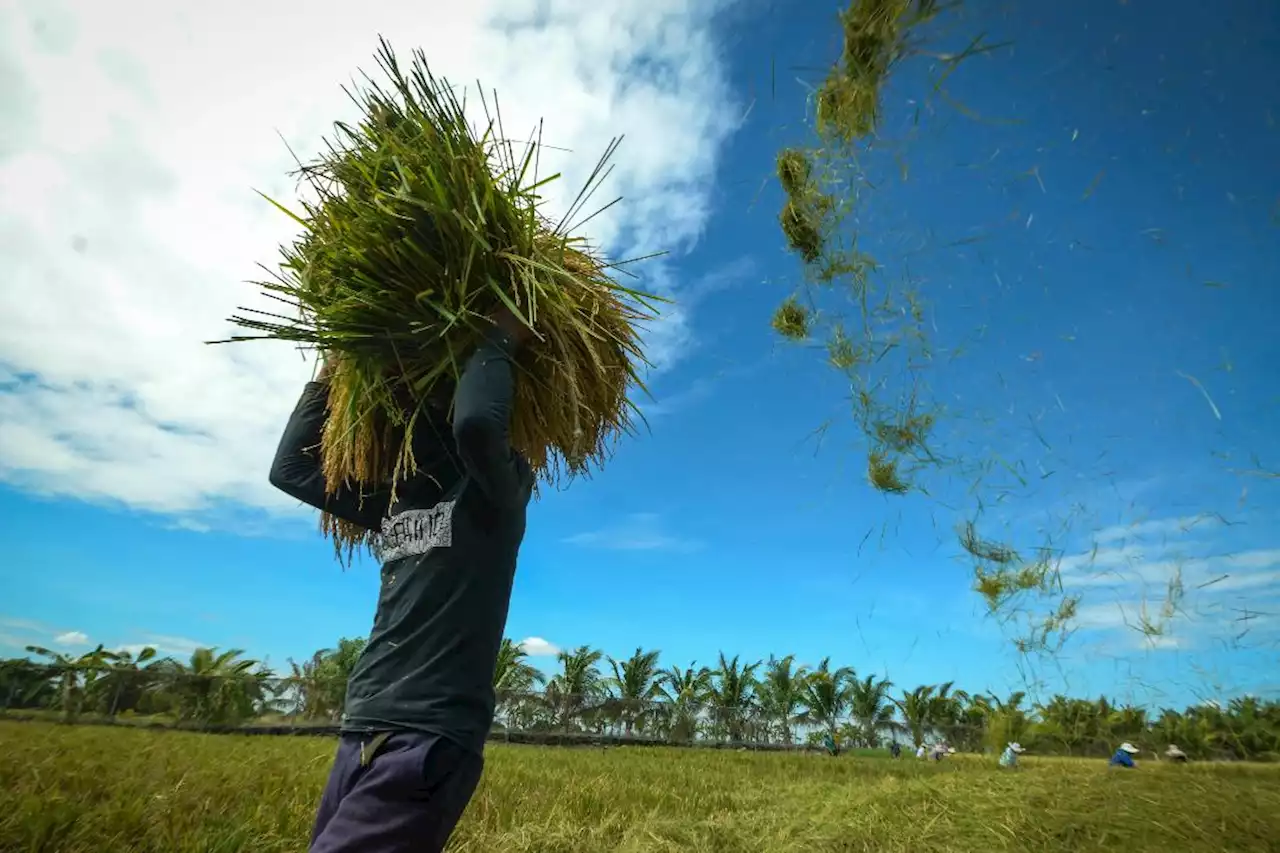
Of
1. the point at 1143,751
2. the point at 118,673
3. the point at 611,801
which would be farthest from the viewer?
the point at 1143,751

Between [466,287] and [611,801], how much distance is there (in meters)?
3.70

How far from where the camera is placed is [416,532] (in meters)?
1.71

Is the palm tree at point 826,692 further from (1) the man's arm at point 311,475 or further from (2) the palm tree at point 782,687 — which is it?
(1) the man's arm at point 311,475

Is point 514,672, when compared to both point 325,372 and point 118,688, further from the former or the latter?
point 325,372

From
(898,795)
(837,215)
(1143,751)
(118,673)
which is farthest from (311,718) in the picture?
(1143,751)

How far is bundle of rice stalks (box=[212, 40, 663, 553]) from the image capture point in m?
1.91

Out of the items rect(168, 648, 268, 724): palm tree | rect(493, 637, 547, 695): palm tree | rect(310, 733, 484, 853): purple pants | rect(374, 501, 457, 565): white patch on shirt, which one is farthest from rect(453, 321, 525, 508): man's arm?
rect(493, 637, 547, 695): palm tree

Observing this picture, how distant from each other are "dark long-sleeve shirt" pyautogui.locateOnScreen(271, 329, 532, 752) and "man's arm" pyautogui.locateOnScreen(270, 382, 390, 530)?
0.19m

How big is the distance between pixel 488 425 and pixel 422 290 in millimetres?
652

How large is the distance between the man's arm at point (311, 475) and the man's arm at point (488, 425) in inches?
21.1

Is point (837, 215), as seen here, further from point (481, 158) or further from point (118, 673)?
point (118, 673)

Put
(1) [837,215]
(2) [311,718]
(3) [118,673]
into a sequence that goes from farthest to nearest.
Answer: (2) [311,718] < (3) [118,673] < (1) [837,215]

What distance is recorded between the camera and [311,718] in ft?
50.6

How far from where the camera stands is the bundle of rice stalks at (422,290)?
191 cm
